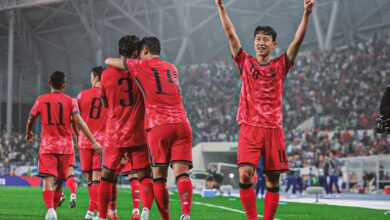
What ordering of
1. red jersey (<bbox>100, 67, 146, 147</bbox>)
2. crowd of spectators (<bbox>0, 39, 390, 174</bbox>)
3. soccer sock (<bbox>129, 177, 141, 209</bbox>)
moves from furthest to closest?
crowd of spectators (<bbox>0, 39, 390, 174</bbox>) < soccer sock (<bbox>129, 177, 141, 209</bbox>) < red jersey (<bbox>100, 67, 146, 147</bbox>)

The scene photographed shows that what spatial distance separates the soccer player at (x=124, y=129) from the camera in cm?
834

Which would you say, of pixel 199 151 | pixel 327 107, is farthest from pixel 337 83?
pixel 199 151

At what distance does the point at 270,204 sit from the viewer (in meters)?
7.89

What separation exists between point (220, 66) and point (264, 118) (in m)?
42.3

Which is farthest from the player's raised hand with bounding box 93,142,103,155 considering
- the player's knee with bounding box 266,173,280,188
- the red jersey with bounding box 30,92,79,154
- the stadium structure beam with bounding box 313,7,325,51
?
the stadium structure beam with bounding box 313,7,325,51

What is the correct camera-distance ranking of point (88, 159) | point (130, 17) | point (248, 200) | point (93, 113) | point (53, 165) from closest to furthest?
point (248, 200) → point (53, 165) → point (93, 113) → point (88, 159) → point (130, 17)

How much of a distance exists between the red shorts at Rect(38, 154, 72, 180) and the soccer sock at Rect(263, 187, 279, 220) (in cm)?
348

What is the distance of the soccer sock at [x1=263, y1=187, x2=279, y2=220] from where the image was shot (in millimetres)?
7879

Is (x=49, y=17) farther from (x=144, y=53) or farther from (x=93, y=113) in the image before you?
(x=144, y=53)

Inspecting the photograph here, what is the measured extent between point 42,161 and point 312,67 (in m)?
36.3

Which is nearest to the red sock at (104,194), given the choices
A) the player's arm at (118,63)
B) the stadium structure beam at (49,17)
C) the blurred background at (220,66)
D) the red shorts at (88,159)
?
the player's arm at (118,63)

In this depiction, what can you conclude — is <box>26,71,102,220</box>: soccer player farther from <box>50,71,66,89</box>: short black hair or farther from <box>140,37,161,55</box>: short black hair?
<box>140,37,161,55</box>: short black hair

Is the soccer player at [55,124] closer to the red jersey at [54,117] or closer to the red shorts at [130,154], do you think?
the red jersey at [54,117]

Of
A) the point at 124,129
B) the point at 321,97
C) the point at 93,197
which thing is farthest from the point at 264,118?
the point at 321,97
